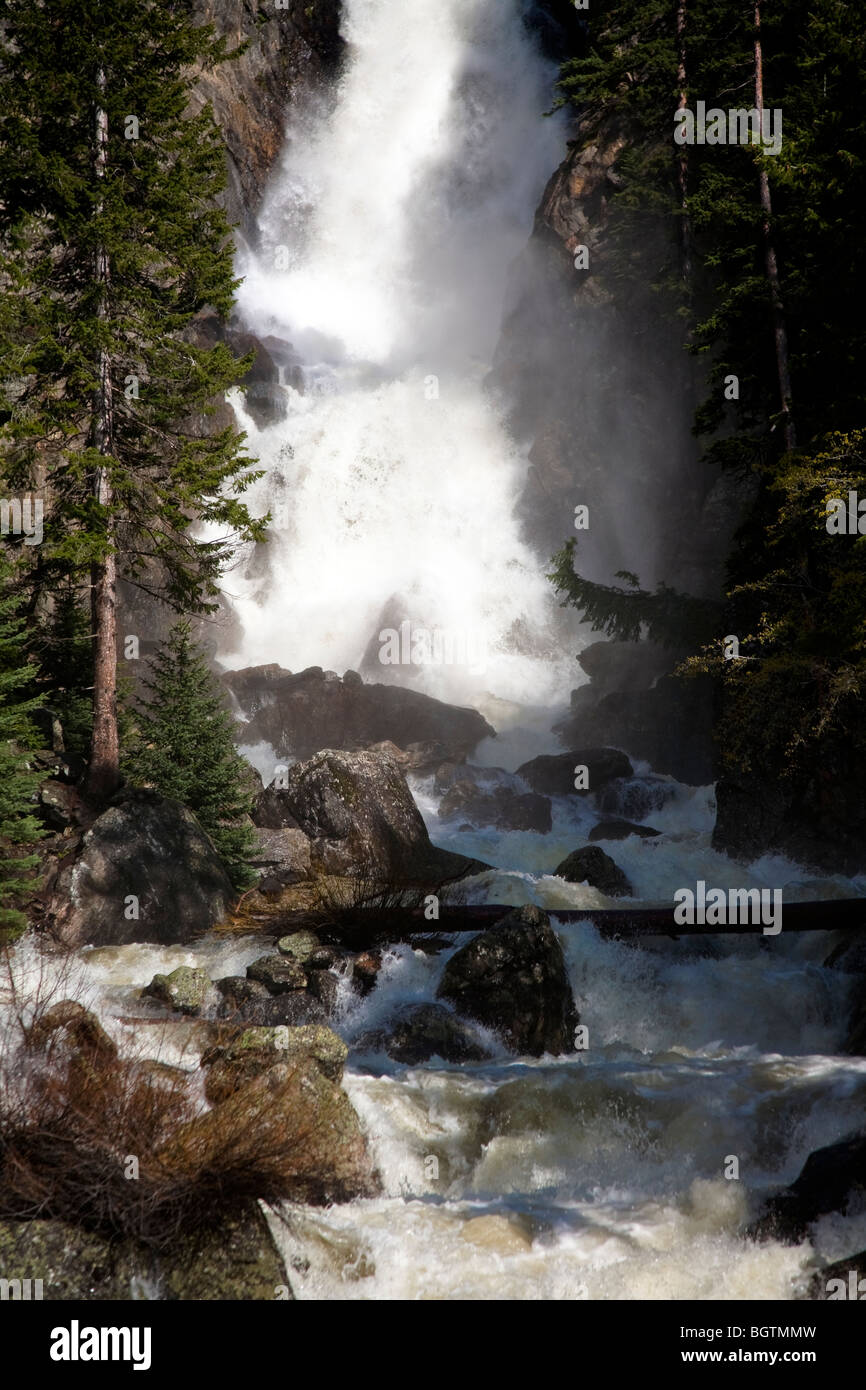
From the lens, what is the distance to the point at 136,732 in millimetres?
16969

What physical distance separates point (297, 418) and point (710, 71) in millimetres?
33894

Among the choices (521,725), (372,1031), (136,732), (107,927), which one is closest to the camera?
(372,1031)

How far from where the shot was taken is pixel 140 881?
500 inches

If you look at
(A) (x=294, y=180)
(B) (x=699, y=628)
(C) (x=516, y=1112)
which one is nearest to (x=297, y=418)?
(A) (x=294, y=180)

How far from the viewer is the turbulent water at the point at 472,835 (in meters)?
6.31

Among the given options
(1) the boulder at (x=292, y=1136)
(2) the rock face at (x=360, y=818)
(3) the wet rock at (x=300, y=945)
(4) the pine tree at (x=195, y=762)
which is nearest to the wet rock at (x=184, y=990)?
(3) the wet rock at (x=300, y=945)

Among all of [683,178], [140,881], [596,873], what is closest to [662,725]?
[596,873]

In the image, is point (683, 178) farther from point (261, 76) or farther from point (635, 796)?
point (261, 76)

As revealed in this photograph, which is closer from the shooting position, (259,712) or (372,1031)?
(372,1031)

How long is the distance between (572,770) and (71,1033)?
2286 centimetres

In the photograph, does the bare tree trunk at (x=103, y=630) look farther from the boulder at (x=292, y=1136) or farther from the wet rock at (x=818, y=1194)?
the wet rock at (x=818, y=1194)

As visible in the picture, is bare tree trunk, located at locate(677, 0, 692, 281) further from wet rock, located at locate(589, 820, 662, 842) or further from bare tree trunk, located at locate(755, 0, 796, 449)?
wet rock, located at locate(589, 820, 662, 842)

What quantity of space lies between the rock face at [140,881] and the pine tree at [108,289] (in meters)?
1.10

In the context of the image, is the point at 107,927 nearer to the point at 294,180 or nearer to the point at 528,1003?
the point at 528,1003
